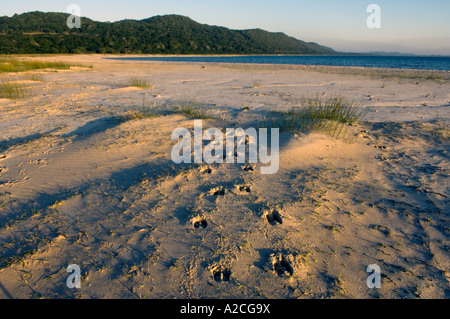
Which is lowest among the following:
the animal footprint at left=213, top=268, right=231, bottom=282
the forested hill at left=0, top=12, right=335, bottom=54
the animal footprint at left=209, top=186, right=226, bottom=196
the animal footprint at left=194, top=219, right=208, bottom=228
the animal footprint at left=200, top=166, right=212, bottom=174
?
the animal footprint at left=213, top=268, right=231, bottom=282

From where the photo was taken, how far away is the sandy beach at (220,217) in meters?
1.67

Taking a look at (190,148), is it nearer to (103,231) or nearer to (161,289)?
(103,231)

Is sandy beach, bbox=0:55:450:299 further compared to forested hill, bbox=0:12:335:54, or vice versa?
forested hill, bbox=0:12:335:54

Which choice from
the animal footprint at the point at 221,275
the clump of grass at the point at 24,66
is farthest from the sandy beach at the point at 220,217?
the clump of grass at the point at 24,66

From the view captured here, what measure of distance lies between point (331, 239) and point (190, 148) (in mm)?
2219

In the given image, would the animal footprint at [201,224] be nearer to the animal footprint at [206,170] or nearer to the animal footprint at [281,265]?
the animal footprint at [281,265]

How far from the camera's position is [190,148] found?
3598 millimetres

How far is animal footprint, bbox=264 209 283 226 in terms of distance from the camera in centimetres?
223

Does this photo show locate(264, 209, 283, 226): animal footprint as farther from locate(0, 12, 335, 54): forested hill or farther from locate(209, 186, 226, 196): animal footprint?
locate(0, 12, 335, 54): forested hill

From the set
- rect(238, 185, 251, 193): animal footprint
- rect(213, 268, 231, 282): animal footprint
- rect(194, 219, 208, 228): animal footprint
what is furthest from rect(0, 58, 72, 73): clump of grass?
rect(213, 268, 231, 282): animal footprint

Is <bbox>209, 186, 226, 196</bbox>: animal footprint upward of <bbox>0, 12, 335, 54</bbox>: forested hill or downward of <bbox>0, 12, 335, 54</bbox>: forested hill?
downward

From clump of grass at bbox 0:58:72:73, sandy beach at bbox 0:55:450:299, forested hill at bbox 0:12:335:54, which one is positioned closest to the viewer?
sandy beach at bbox 0:55:450:299

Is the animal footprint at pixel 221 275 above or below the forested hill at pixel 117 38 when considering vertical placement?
below
